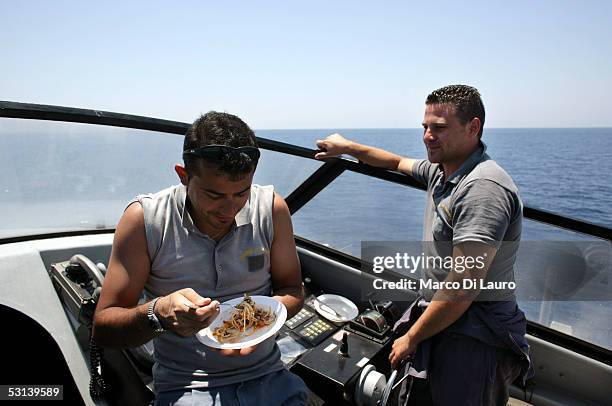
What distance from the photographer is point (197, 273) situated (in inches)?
58.6

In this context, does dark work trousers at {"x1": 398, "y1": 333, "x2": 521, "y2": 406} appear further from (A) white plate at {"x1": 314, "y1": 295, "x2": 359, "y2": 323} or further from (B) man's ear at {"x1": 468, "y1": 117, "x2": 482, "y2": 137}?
(B) man's ear at {"x1": 468, "y1": 117, "x2": 482, "y2": 137}

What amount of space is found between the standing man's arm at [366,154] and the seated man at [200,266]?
91 centimetres

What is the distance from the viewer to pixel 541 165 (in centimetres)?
3469

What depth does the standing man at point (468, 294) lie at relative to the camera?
1.53 m

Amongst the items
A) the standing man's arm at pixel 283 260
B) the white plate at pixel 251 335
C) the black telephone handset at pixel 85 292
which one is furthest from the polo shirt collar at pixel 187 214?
the black telephone handset at pixel 85 292

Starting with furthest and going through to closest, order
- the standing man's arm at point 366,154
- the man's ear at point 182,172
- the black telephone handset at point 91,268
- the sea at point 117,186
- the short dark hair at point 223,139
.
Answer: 1. the sea at point 117,186
2. the standing man's arm at point 366,154
3. the black telephone handset at point 91,268
4. the man's ear at point 182,172
5. the short dark hair at point 223,139

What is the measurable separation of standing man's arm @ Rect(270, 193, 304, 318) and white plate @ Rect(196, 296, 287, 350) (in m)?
0.20

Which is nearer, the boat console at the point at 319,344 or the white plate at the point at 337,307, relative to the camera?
the boat console at the point at 319,344

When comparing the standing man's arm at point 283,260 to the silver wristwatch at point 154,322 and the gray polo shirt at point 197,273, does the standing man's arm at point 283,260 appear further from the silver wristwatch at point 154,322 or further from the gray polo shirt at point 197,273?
the silver wristwatch at point 154,322

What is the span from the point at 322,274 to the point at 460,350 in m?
1.24

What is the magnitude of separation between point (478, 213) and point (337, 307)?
4.03 feet

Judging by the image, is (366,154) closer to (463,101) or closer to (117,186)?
(463,101)

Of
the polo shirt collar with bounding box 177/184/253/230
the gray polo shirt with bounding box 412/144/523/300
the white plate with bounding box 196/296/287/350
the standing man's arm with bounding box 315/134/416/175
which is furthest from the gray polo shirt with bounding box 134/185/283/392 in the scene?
the standing man's arm with bounding box 315/134/416/175

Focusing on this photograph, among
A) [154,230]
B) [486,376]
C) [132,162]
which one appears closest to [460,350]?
[486,376]
